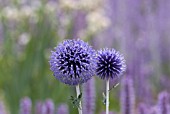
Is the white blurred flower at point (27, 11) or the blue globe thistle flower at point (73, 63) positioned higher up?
the white blurred flower at point (27, 11)

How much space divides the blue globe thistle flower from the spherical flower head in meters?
0.09

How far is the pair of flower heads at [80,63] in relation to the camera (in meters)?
1.98

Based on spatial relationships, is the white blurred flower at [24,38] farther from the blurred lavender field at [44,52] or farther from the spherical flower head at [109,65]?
the spherical flower head at [109,65]

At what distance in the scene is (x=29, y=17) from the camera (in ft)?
17.1

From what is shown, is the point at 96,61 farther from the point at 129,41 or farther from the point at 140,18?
the point at 140,18

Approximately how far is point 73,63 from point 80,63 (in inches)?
1.2

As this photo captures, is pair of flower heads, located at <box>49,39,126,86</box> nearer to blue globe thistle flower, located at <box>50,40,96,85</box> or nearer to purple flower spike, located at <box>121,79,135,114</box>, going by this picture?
blue globe thistle flower, located at <box>50,40,96,85</box>

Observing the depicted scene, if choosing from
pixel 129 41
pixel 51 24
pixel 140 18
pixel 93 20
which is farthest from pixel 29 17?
pixel 140 18

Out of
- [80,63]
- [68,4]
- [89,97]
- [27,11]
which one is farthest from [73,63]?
[27,11]

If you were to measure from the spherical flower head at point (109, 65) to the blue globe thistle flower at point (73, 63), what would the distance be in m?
0.09

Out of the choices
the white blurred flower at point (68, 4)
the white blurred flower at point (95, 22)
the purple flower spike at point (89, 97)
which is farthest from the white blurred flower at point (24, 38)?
the purple flower spike at point (89, 97)

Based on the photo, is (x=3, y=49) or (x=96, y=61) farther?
(x=3, y=49)

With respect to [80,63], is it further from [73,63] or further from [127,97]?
→ [127,97]

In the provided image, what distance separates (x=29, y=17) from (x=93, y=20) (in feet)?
2.09
